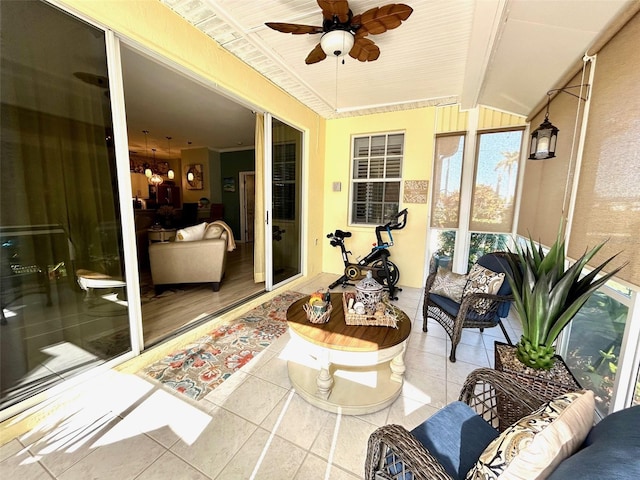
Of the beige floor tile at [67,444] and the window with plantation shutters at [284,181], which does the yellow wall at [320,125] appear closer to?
the window with plantation shutters at [284,181]

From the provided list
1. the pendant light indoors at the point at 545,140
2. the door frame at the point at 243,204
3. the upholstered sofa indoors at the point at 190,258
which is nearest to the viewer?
the pendant light indoors at the point at 545,140

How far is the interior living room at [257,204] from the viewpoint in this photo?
139 centimetres

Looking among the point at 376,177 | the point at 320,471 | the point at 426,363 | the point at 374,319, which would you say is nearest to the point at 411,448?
the point at 320,471

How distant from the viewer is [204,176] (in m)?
7.25

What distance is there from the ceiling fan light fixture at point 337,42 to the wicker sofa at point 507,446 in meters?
2.36

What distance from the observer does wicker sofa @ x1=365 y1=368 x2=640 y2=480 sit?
0.53m

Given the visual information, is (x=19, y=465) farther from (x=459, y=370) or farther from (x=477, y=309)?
(x=477, y=309)

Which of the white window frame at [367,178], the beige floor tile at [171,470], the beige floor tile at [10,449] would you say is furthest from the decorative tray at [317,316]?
the white window frame at [367,178]

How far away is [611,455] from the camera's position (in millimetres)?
Answer: 516

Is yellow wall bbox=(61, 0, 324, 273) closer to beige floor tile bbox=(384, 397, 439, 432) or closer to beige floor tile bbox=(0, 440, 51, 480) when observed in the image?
beige floor tile bbox=(0, 440, 51, 480)

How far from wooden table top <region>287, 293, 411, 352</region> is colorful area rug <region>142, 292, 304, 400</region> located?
70 centimetres

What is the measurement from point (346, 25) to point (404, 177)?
8.34 ft

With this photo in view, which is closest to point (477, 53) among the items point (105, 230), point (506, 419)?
point (506, 419)

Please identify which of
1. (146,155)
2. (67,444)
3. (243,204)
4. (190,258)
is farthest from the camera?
(146,155)
